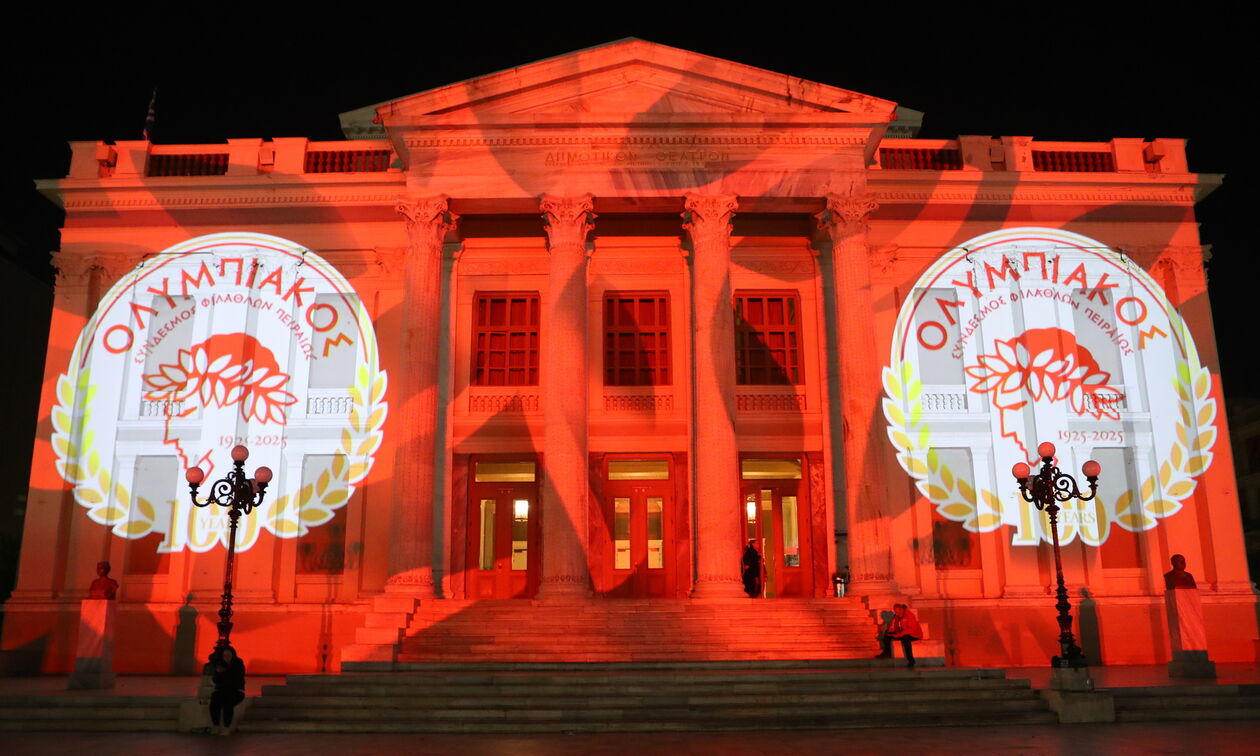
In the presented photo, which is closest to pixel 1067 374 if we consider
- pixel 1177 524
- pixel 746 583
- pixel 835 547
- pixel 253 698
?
pixel 1177 524

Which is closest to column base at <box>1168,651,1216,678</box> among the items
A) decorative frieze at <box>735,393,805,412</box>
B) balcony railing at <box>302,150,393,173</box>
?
decorative frieze at <box>735,393,805,412</box>

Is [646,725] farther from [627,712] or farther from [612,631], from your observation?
[612,631]

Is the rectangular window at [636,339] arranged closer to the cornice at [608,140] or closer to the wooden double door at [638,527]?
the wooden double door at [638,527]

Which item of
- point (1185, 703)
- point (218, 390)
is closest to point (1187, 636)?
point (1185, 703)

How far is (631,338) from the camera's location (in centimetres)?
2222

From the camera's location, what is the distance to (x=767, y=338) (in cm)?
2216

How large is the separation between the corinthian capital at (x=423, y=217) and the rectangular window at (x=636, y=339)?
172 inches

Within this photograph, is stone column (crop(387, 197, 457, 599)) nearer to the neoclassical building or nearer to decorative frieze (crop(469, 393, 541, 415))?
the neoclassical building

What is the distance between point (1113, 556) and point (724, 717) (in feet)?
39.8

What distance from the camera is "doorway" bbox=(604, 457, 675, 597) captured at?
832 inches

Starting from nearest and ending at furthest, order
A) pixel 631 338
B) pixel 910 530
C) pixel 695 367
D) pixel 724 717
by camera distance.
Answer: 1. pixel 724 717
2. pixel 695 367
3. pixel 910 530
4. pixel 631 338

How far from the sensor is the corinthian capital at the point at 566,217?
783 inches

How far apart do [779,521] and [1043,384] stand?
671 centimetres

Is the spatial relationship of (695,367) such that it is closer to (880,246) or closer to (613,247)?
(613,247)
